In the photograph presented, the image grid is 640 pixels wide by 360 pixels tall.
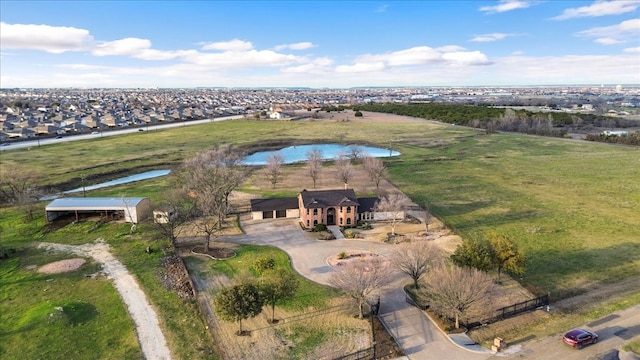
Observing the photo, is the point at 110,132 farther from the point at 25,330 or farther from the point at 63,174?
the point at 25,330

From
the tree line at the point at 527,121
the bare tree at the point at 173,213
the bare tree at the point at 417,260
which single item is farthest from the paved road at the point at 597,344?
the tree line at the point at 527,121

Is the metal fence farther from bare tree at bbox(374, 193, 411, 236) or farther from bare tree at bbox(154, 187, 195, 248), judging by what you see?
bare tree at bbox(154, 187, 195, 248)

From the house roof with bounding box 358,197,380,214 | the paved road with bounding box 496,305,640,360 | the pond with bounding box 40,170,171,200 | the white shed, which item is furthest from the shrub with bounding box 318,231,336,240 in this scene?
the pond with bounding box 40,170,171,200

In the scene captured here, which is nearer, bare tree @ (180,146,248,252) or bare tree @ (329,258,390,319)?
bare tree @ (329,258,390,319)

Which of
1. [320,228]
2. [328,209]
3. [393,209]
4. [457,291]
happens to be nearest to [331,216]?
[328,209]

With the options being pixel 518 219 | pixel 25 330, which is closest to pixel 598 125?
pixel 518 219
